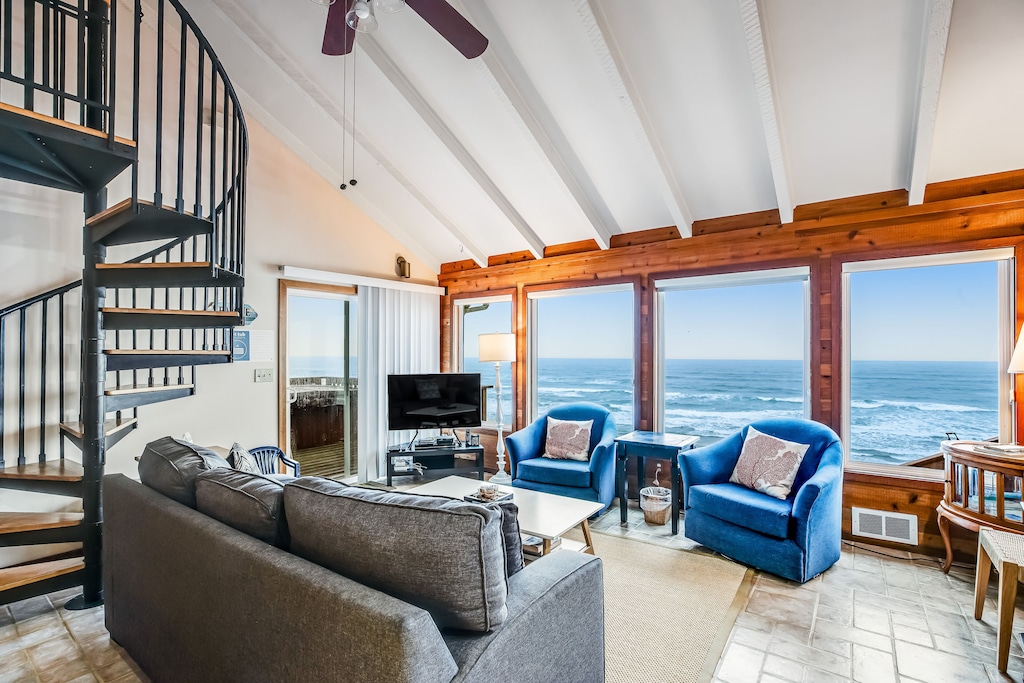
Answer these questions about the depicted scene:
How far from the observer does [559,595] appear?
5.14 feet

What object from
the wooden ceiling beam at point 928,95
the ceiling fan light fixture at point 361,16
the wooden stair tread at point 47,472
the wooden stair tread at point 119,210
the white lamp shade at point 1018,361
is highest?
the ceiling fan light fixture at point 361,16

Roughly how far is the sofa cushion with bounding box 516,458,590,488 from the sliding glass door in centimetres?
195

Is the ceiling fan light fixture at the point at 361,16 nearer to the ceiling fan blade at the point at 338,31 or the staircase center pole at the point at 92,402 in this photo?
the ceiling fan blade at the point at 338,31

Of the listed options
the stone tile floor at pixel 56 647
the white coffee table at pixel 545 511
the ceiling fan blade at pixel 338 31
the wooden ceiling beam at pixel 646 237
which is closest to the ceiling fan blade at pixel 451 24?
the ceiling fan blade at pixel 338 31

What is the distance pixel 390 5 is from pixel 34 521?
10.2ft

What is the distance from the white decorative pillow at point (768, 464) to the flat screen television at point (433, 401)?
→ 2.55 meters

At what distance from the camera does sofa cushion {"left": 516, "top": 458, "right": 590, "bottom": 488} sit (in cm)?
402

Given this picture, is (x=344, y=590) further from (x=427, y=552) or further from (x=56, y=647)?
(x=56, y=647)

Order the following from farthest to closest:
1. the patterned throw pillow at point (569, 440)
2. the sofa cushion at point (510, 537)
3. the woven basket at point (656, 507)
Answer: the patterned throw pillow at point (569, 440) < the woven basket at point (656, 507) < the sofa cushion at point (510, 537)

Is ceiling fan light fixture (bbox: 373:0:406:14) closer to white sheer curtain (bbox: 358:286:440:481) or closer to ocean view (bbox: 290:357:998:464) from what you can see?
white sheer curtain (bbox: 358:286:440:481)

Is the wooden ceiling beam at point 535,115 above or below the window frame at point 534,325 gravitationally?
above

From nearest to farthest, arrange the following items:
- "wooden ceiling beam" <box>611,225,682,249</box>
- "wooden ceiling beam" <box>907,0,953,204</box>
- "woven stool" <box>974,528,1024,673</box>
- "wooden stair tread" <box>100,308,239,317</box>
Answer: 1. "woven stool" <box>974,528,1024,673</box>
2. "wooden ceiling beam" <box>907,0,953,204</box>
3. "wooden stair tread" <box>100,308,239,317</box>
4. "wooden ceiling beam" <box>611,225,682,249</box>

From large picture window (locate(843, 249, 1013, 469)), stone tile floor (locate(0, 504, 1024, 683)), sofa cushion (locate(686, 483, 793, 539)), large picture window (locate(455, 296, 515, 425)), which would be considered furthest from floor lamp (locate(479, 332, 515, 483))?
large picture window (locate(843, 249, 1013, 469))

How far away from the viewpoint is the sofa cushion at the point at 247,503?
163 cm
